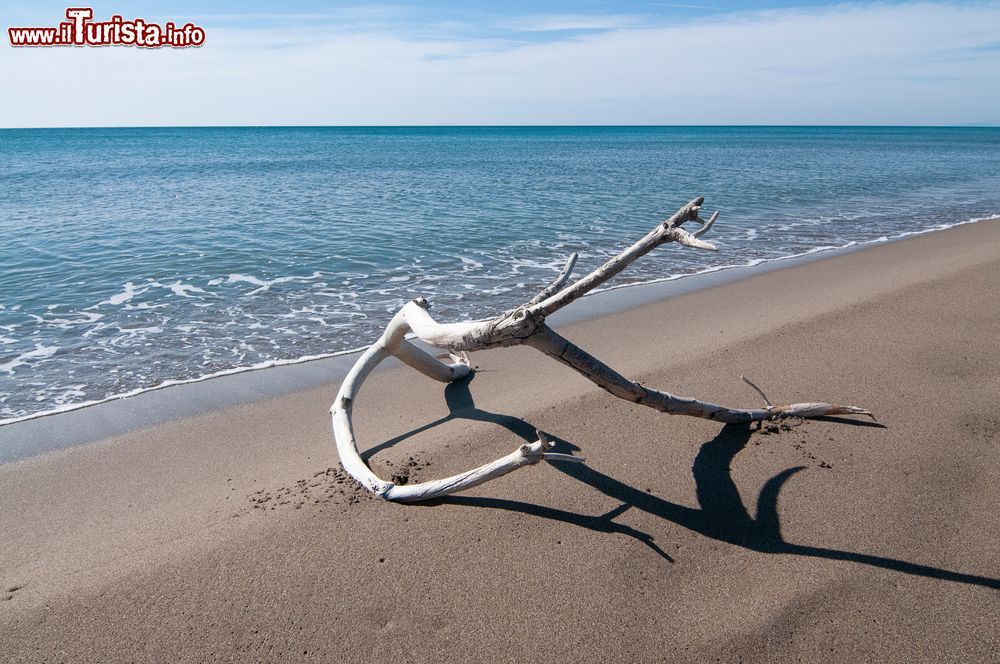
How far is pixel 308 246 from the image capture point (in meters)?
14.6

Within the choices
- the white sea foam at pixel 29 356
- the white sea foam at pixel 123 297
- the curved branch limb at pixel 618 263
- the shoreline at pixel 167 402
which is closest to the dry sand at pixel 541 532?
the shoreline at pixel 167 402

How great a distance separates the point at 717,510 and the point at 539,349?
1.75 meters

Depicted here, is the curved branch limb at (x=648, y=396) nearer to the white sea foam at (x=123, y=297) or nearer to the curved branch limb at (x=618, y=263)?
the curved branch limb at (x=618, y=263)

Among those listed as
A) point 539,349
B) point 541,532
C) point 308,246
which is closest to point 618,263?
point 539,349

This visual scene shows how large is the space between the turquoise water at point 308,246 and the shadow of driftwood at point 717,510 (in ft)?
14.9

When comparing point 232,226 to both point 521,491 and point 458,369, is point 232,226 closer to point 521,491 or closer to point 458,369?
point 458,369

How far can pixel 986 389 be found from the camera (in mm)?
5953

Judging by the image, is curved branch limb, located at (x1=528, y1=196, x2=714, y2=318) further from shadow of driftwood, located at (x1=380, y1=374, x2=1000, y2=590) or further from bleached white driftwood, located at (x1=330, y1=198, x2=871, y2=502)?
shadow of driftwood, located at (x1=380, y1=374, x2=1000, y2=590)

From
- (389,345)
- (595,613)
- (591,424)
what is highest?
(389,345)

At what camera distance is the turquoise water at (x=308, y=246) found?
824 cm

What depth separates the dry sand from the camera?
10.9 ft

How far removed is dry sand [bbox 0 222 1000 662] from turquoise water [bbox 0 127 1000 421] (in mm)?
2497

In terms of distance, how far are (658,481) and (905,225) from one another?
17091mm

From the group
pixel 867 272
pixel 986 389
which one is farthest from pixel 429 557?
pixel 867 272
